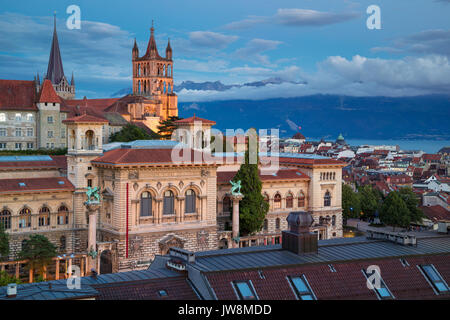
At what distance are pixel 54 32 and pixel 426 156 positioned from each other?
5142 inches

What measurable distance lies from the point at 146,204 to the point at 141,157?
4572 mm

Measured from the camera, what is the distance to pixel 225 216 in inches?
2474

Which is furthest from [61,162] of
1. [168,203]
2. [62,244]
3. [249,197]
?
[249,197]

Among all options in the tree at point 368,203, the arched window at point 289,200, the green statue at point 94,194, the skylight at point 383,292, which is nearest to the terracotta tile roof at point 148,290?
the skylight at point 383,292

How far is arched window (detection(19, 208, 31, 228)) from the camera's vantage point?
5156 centimetres

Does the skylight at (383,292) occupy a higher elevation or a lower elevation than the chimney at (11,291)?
lower

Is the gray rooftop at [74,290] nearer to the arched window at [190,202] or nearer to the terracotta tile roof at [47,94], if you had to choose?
the arched window at [190,202]

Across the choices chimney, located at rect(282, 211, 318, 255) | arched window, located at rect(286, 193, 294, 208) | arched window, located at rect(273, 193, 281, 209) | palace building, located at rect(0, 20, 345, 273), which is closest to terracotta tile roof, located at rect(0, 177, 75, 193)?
palace building, located at rect(0, 20, 345, 273)

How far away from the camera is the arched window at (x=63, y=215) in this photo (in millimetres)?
54013

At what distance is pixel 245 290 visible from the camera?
2623 cm

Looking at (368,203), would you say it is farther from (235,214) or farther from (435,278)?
(435,278)

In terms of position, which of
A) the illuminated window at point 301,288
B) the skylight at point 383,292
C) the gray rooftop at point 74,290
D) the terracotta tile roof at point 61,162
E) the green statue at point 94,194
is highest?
the terracotta tile roof at point 61,162

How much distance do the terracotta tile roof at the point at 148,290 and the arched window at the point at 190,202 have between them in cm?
2834
